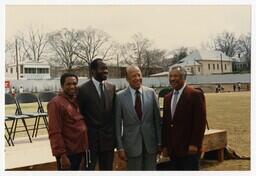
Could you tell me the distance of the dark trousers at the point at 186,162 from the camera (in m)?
1.98

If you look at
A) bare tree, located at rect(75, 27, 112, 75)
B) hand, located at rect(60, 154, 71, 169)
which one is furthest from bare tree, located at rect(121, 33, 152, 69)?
hand, located at rect(60, 154, 71, 169)

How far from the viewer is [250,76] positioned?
101 inches

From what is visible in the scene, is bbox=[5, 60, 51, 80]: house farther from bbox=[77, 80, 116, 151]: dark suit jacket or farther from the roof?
the roof

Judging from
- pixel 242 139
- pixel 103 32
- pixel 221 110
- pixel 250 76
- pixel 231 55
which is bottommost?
pixel 242 139

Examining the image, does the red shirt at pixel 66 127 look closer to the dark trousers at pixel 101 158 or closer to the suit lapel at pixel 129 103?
the dark trousers at pixel 101 158

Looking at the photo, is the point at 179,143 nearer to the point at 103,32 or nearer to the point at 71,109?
the point at 71,109

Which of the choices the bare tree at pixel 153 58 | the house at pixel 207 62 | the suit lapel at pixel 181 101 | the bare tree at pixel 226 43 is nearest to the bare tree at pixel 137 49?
the bare tree at pixel 153 58

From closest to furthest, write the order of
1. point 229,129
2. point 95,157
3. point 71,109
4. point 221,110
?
point 71,109
point 95,157
point 221,110
point 229,129

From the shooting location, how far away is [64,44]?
105 inches

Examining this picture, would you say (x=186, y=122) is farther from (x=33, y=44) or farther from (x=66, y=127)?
(x=33, y=44)

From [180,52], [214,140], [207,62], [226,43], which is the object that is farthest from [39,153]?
[226,43]
